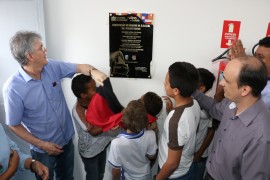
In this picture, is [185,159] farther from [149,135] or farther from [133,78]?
[133,78]

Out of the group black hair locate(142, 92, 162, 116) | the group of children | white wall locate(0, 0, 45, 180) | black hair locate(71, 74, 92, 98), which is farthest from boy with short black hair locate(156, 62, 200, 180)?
white wall locate(0, 0, 45, 180)

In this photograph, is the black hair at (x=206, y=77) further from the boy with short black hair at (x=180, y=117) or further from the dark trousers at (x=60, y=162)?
the dark trousers at (x=60, y=162)

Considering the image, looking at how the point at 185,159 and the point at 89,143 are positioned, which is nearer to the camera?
the point at 185,159

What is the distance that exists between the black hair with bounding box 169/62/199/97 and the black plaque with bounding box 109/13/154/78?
509 mm

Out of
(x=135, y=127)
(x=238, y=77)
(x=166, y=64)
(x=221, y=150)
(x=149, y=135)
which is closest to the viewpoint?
(x=238, y=77)

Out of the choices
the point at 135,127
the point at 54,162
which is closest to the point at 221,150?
the point at 135,127

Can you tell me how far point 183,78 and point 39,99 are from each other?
1.02 metres

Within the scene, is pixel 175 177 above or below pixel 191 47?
below

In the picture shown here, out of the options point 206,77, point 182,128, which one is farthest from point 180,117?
point 206,77

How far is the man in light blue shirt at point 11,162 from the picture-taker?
1.48m

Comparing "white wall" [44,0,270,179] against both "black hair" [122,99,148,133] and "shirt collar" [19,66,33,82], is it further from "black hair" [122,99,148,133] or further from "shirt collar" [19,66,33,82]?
"black hair" [122,99,148,133]

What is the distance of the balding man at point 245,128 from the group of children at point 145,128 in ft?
0.79

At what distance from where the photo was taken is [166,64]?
2.00 m

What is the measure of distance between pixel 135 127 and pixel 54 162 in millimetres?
833
